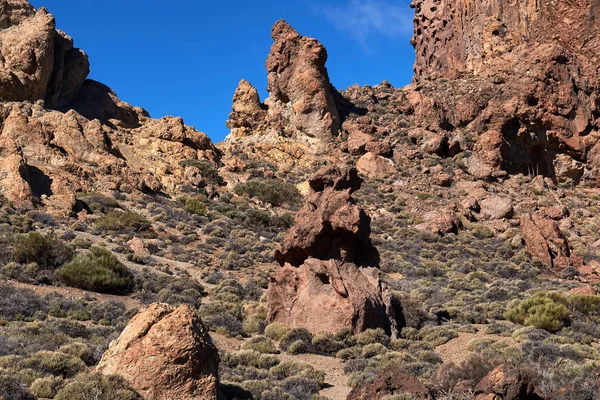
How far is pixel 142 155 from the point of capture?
112 ft

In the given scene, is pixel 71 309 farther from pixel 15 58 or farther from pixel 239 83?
pixel 239 83

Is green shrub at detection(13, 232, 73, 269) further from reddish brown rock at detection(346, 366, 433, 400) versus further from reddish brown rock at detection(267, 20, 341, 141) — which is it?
reddish brown rock at detection(267, 20, 341, 141)

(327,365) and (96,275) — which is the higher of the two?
(96,275)

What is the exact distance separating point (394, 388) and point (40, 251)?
1299cm

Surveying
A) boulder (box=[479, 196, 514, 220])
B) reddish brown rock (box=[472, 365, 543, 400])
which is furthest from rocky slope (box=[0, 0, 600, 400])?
boulder (box=[479, 196, 514, 220])

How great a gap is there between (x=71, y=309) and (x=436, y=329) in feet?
29.6

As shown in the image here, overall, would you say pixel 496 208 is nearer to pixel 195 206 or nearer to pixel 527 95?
pixel 527 95

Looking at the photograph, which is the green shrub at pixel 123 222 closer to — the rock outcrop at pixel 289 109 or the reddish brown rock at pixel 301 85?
the rock outcrop at pixel 289 109

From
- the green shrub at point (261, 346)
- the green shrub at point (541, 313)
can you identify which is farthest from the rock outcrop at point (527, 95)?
the green shrub at point (261, 346)

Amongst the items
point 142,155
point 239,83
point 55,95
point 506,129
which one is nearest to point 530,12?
point 506,129

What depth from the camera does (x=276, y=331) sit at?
1320 centimetres

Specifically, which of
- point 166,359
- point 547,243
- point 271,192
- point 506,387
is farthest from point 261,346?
point 271,192

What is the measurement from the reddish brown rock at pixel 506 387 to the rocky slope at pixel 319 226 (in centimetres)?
2

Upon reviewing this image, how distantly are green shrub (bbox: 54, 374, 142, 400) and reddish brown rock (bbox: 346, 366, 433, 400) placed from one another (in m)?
3.09
